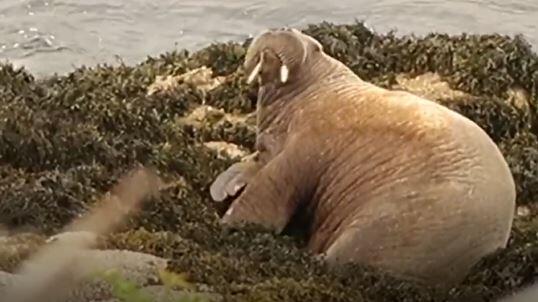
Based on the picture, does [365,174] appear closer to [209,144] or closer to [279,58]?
[279,58]

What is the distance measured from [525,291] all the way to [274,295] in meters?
1.33

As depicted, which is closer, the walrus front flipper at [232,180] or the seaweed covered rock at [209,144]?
the seaweed covered rock at [209,144]

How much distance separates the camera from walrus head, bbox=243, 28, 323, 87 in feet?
25.7

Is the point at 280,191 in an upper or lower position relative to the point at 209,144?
upper

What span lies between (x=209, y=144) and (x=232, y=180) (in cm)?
106

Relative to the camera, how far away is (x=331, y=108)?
24.9 feet

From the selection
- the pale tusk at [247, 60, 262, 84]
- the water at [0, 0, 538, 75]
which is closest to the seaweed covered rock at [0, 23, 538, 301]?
the pale tusk at [247, 60, 262, 84]

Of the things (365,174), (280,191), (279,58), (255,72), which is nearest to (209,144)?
(255,72)

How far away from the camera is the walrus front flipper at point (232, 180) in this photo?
7.54 m

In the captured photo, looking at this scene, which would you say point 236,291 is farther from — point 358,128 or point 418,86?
point 418,86

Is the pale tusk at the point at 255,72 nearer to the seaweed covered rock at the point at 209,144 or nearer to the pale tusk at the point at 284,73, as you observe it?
the pale tusk at the point at 284,73

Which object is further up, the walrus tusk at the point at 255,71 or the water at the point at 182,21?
the walrus tusk at the point at 255,71

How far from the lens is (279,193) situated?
24.1 ft

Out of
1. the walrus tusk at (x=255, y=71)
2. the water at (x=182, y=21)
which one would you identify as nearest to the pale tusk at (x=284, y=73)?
the walrus tusk at (x=255, y=71)
